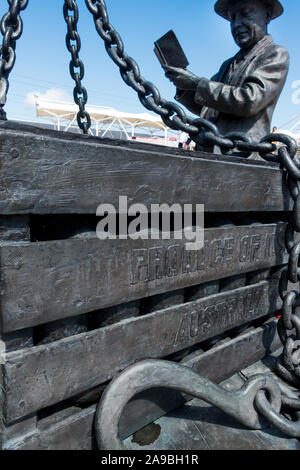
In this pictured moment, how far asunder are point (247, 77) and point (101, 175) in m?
1.58

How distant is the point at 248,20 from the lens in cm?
231

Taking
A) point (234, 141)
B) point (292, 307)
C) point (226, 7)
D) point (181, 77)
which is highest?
point (226, 7)

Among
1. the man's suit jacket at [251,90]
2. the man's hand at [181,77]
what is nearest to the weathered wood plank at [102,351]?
the man's suit jacket at [251,90]

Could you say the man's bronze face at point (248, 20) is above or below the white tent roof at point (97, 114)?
below

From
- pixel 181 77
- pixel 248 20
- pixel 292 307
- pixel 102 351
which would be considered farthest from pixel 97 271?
pixel 248 20

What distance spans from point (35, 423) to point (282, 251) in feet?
5.03

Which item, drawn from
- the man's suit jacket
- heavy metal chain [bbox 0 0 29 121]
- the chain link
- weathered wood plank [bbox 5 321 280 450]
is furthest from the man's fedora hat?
weathered wood plank [bbox 5 321 280 450]

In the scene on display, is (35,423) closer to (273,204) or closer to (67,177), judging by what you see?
(67,177)

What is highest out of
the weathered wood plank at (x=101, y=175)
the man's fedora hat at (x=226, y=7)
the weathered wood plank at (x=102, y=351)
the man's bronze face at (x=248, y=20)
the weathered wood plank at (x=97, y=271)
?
the man's fedora hat at (x=226, y=7)

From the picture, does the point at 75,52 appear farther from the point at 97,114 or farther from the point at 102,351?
the point at 97,114

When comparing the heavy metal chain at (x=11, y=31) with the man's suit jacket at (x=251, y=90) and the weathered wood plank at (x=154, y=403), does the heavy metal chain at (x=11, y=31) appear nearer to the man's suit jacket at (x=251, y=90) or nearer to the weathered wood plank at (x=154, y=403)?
the man's suit jacket at (x=251, y=90)

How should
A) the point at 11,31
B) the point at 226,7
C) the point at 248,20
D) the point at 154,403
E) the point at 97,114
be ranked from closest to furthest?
the point at 154,403 → the point at 11,31 → the point at 248,20 → the point at 226,7 → the point at 97,114

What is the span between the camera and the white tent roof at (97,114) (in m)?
16.8
